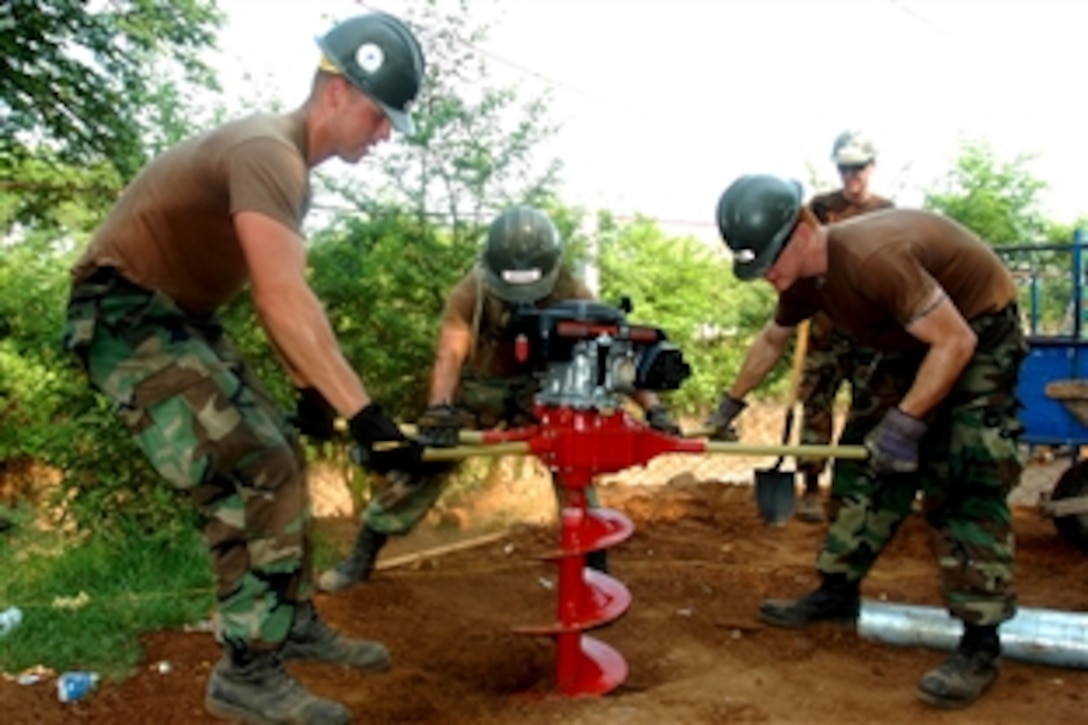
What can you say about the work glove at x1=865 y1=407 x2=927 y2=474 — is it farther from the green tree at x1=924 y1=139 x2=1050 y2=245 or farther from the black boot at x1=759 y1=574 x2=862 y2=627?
the green tree at x1=924 y1=139 x2=1050 y2=245

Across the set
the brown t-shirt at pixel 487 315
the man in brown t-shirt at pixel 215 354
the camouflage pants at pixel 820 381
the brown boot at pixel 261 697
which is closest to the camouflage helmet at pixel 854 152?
the camouflage pants at pixel 820 381

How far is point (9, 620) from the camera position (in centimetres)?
407

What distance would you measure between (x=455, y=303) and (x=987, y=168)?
10.5m

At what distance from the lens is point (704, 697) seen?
11.6ft

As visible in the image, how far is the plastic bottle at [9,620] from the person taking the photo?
4.01 metres

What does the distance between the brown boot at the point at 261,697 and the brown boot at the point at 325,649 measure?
Result: 1.94 ft

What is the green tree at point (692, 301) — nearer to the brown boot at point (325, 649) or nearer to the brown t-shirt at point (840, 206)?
the brown t-shirt at point (840, 206)

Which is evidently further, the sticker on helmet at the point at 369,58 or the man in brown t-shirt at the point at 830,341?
the man in brown t-shirt at the point at 830,341

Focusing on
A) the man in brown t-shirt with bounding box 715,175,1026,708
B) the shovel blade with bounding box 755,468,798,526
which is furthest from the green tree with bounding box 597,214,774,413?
the man in brown t-shirt with bounding box 715,175,1026,708

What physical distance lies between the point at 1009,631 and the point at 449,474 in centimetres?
249

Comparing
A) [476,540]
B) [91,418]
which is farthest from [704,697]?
[91,418]

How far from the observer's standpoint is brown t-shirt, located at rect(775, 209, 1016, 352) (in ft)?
11.3

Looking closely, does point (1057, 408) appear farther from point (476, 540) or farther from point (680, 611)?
point (476, 540)

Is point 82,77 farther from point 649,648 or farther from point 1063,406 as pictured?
point 1063,406
